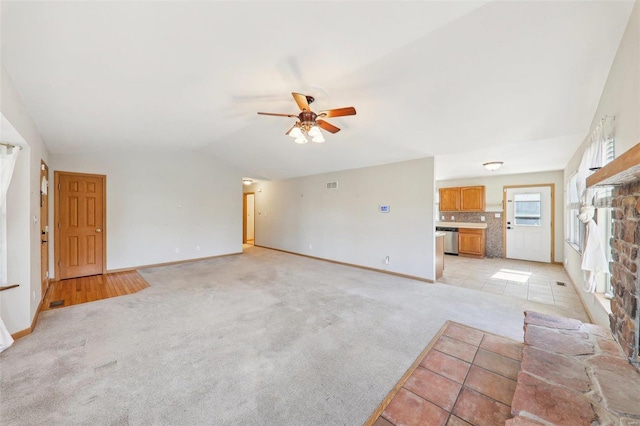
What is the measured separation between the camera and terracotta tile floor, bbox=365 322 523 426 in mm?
1576

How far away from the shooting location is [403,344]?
8.21 feet

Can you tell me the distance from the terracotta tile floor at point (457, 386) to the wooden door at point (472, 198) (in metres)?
5.33

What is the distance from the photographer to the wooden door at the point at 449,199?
288 inches

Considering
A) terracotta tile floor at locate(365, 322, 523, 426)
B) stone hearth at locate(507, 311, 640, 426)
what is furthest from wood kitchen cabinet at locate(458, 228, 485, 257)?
stone hearth at locate(507, 311, 640, 426)

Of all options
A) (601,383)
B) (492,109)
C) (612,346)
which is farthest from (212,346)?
(492,109)

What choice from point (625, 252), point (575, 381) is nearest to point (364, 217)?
point (625, 252)

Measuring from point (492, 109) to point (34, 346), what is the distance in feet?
18.1

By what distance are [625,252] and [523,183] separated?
5.75 meters

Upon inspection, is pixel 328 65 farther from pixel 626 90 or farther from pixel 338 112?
pixel 626 90

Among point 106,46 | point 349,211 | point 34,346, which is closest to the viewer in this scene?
point 106,46

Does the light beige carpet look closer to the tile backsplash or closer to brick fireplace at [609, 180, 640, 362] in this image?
brick fireplace at [609, 180, 640, 362]

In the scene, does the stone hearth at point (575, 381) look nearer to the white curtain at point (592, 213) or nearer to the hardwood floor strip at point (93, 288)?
the white curtain at point (592, 213)

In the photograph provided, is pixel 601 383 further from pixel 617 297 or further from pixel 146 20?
pixel 146 20

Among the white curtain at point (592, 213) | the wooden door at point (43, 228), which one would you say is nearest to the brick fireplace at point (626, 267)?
the white curtain at point (592, 213)
